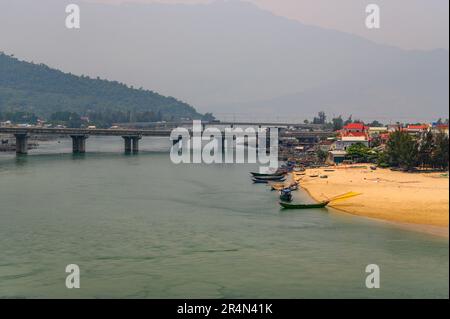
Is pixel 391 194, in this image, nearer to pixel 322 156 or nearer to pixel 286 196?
pixel 286 196

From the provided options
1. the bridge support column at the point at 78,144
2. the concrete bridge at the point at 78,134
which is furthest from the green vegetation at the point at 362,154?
the bridge support column at the point at 78,144

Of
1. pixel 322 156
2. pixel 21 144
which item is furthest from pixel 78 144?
Answer: pixel 322 156

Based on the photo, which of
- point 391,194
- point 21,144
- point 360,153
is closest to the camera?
point 391,194

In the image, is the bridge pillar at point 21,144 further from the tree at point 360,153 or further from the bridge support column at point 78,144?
the tree at point 360,153

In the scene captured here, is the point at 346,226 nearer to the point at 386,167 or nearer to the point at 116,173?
the point at 386,167

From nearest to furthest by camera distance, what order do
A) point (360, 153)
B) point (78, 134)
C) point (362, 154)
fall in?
point (362, 154)
point (360, 153)
point (78, 134)

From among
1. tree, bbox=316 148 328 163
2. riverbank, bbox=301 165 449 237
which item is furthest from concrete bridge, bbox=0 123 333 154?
riverbank, bbox=301 165 449 237

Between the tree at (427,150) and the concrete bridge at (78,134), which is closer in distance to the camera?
the tree at (427,150)

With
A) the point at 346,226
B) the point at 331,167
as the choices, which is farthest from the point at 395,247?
the point at 331,167
